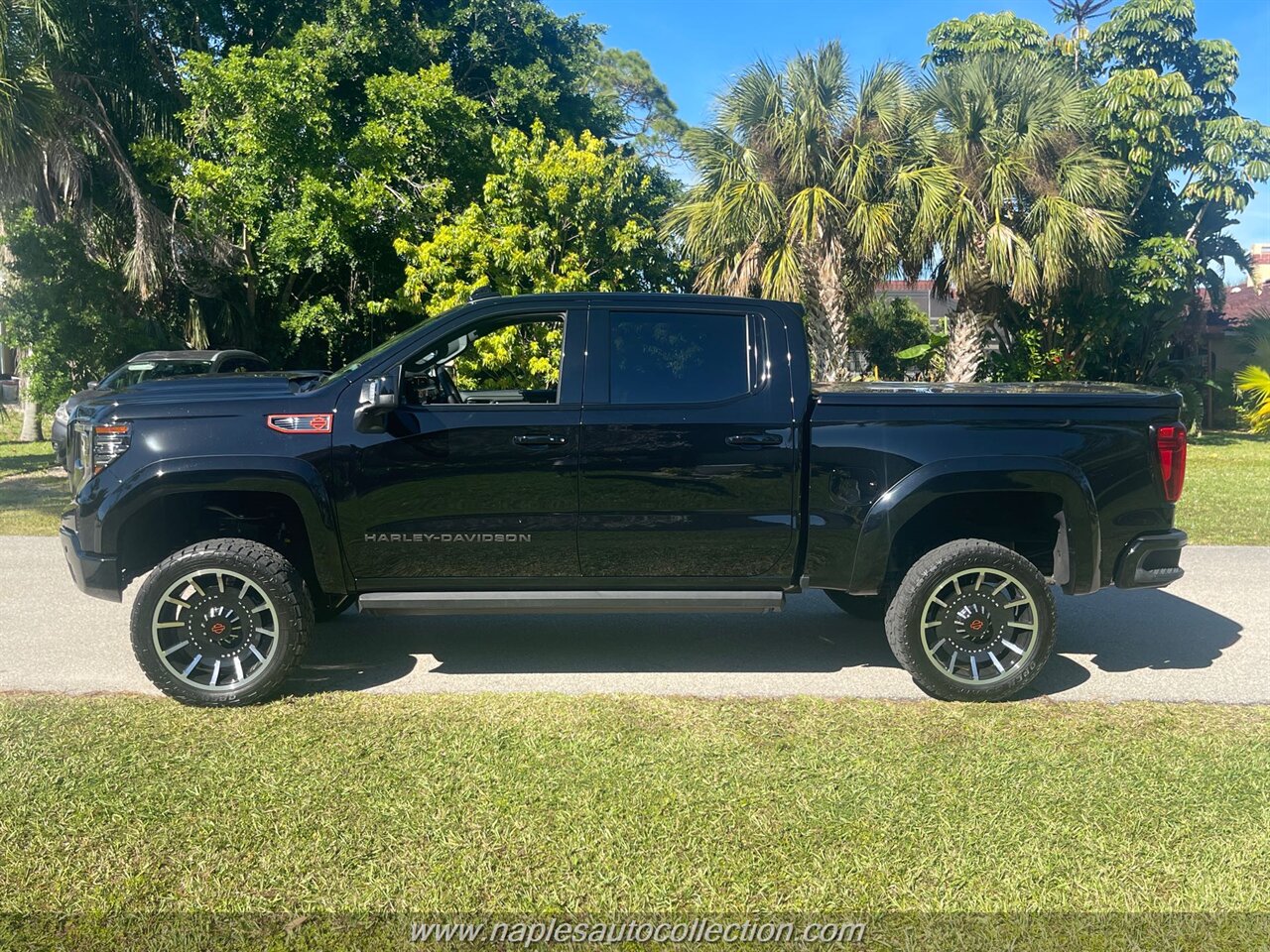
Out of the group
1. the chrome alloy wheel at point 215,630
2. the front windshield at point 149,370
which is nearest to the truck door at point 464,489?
the chrome alloy wheel at point 215,630

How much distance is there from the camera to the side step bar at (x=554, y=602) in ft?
17.6

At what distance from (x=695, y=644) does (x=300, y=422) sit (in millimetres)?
2699

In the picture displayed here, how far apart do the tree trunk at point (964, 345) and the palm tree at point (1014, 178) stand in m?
1.18

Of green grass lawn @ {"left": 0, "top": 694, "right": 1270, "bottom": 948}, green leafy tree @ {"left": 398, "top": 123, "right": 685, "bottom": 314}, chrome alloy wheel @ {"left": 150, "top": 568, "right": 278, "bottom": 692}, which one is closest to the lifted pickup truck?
chrome alloy wheel @ {"left": 150, "top": 568, "right": 278, "bottom": 692}

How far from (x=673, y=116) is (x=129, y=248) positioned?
26.5m

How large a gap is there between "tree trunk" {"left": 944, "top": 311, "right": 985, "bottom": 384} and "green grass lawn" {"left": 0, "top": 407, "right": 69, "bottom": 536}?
48.9ft

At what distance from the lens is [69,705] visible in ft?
16.7

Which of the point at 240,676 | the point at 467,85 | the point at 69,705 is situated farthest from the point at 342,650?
the point at 467,85

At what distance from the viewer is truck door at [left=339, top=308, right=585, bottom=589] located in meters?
5.23

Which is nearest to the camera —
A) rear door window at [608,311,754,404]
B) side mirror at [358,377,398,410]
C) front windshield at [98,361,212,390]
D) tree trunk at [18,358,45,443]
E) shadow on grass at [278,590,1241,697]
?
side mirror at [358,377,398,410]

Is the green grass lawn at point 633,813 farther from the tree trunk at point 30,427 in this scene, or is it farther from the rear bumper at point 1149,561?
the tree trunk at point 30,427

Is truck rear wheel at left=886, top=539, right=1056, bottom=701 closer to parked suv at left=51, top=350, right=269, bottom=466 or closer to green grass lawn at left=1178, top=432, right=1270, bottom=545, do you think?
green grass lawn at left=1178, top=432, right=1270, bottom=545

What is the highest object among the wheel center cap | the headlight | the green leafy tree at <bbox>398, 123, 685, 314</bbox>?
the green leafy tree at <bbox>398, 123, 685, 314</bbox>

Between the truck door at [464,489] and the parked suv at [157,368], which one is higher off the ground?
the parked suv at [157,368]
